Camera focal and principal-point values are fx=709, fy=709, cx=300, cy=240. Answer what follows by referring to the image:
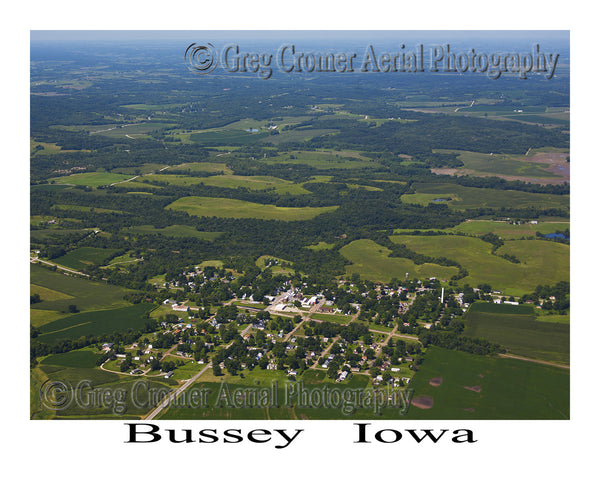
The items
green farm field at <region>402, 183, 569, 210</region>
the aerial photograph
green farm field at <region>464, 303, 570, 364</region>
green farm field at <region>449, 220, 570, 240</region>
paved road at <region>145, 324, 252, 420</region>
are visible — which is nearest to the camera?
paved road at <region>145, 324, 252, 420</region>

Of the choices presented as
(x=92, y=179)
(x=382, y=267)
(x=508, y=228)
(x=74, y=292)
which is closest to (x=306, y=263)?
(x=382, y=267)

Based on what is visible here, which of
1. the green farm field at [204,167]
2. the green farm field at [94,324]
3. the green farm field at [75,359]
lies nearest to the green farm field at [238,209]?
the green farm field at [204,167]

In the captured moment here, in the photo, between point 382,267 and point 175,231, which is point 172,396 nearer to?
point 382,267

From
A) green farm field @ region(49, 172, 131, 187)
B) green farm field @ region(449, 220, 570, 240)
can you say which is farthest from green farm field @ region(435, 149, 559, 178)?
green farm field @ region(49, 172, 131, 187)

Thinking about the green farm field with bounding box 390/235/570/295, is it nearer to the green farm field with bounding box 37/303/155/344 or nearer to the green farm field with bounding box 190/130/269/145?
the green farm field with bounding box 37/303/155/344

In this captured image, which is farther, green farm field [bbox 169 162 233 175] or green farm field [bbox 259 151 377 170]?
green farm field [bbox 259 151 377 170]

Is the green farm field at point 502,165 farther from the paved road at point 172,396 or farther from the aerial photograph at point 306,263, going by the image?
the paved road at point 172,396

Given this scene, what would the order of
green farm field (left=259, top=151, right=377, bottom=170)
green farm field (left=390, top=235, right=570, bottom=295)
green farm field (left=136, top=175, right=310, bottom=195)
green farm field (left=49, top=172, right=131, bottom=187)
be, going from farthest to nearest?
green farm field (left=259, top=151, right=377, bottom=170) < green farm field (left=49, top=172, right=131, bottom=187) < green farm field (left=136, top=175, right=310, bottom=195) < green farm field (left=390, top=235, right=570, bottom=295)
